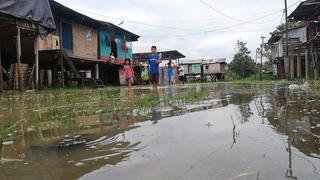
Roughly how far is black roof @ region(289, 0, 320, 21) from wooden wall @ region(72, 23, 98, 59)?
43.4ft

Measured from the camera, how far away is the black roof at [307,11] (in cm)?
2098

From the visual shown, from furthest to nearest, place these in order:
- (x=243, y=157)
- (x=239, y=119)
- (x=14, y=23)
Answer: (x=14, y=23), (x=239, y=119), (x=243, y=157)

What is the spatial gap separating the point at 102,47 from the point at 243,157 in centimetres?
2544

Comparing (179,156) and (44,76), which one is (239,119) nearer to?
(179,156)

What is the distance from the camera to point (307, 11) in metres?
23.5

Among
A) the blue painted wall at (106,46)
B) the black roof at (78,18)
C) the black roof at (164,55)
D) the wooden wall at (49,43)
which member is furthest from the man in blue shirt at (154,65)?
the black roof at (164,55)

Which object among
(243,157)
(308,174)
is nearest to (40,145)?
(243,157)

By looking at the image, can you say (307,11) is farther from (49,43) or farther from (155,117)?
(155,117)

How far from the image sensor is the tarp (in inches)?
491

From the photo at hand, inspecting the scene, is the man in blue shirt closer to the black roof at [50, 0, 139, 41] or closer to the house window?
the black roof at [50, 0, 139, 41]

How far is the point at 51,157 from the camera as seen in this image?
2762 mm

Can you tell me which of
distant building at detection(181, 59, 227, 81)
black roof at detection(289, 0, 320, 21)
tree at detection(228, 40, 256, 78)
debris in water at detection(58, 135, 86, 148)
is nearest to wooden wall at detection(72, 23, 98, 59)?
black roof at detection(289, 0, 320, 21)

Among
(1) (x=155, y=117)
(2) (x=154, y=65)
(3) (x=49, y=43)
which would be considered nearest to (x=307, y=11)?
(2) (x=154, y=65)

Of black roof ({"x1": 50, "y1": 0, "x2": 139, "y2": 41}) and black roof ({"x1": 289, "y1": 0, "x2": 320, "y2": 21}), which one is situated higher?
black roof ({"x1": 289, "y1": 0, "x2": 320, "y2": 21})
